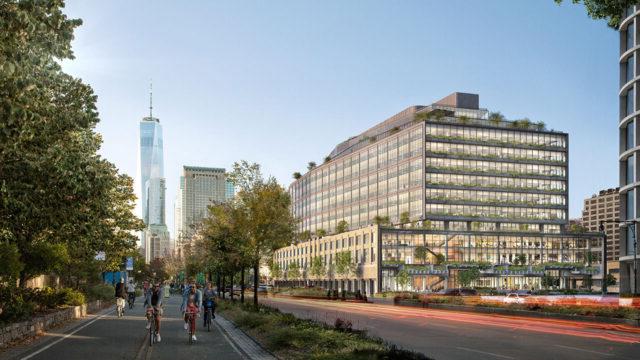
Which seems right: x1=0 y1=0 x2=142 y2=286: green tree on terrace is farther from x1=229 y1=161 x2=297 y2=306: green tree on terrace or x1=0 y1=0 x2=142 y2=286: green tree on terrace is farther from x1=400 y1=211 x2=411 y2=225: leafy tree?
x1=400 y1=211 x2=411 y2=225: leafy tree

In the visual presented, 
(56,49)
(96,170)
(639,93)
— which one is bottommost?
(96,170)

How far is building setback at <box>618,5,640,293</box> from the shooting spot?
75812mm

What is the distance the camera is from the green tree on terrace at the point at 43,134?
13.6 metres

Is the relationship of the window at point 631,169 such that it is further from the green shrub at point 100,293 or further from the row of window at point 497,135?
the row of window at point 497,135

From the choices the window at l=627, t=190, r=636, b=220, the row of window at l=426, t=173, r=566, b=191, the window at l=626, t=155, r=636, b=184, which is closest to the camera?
the window at l=627, t=190, r=636, b=220

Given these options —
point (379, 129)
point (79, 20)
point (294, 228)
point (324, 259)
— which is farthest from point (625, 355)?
point (379, 129)

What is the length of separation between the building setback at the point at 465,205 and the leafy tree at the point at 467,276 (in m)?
4.78

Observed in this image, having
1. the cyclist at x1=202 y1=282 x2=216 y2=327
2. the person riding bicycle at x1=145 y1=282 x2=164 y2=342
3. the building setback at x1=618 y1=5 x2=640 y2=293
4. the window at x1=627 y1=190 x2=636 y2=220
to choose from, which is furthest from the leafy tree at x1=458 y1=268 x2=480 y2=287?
the person riding bicycle at x1=145 y1=282 x2=164 y2=342

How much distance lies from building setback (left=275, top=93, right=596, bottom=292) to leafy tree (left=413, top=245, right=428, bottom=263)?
237mm

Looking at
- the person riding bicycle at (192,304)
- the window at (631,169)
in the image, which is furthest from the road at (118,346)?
the window at (631,169)

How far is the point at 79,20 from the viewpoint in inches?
603

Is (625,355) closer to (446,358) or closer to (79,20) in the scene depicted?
(446,358)

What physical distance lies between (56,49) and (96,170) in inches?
153

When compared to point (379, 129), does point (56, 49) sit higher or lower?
lower
